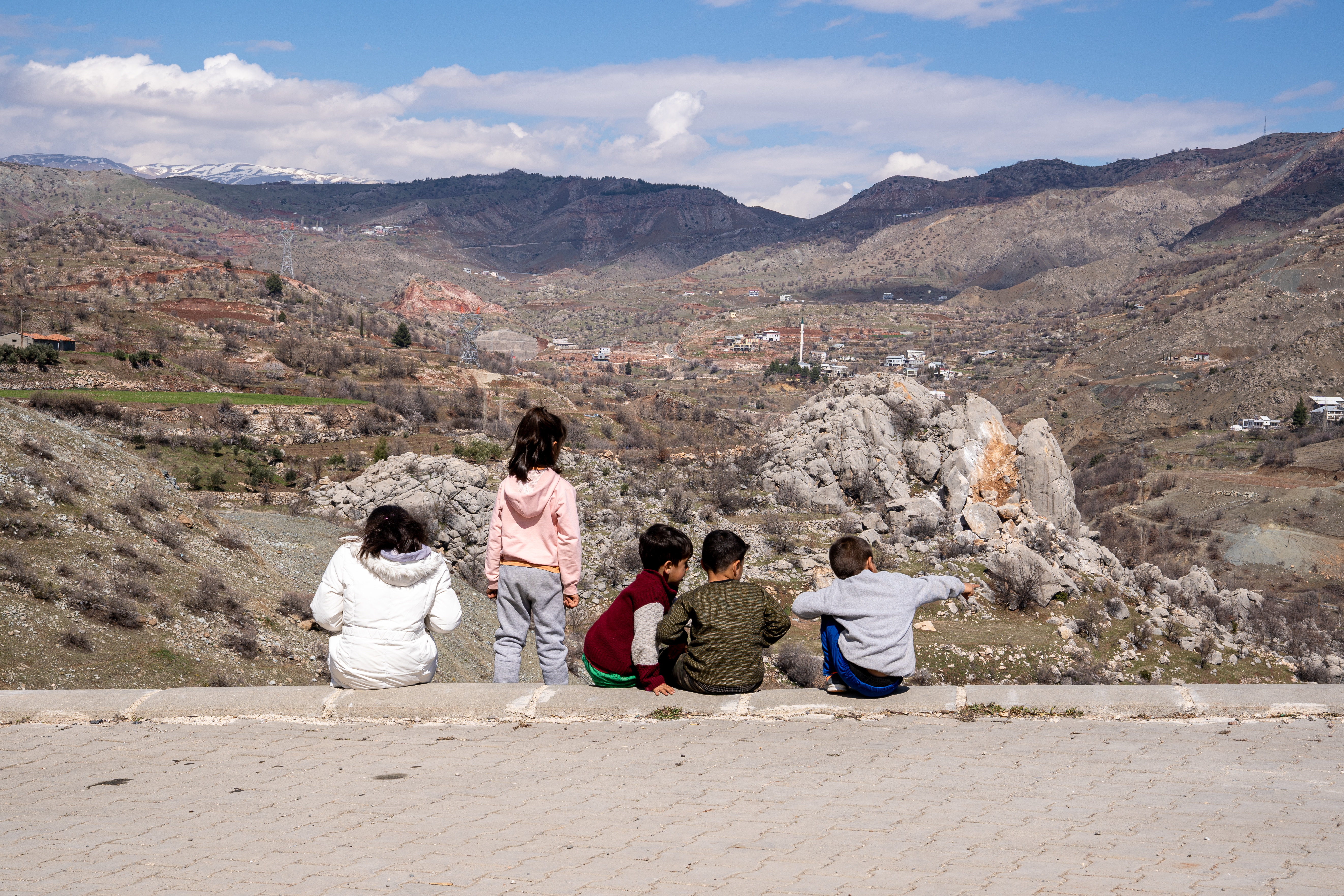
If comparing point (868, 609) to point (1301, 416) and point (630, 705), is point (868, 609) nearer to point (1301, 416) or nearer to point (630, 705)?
point (630, 705)

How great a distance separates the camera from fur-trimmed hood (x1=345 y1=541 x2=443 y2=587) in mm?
5059

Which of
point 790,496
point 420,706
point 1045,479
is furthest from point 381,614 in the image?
point 1045,479

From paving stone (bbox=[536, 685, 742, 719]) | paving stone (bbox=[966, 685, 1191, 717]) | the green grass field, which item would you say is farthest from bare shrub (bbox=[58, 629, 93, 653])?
the green grass field

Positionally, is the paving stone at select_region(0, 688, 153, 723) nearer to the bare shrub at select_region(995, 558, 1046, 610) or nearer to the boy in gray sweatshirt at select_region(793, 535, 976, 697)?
the boy in gray sweatshirt at select_region(793, 535, 976, 697)

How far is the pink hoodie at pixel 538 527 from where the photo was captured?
558cm

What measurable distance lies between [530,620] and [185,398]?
33.5 metres

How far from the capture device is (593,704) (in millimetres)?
5340

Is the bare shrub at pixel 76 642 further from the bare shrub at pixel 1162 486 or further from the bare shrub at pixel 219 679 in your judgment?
the bare shrub at pixel 1162 486

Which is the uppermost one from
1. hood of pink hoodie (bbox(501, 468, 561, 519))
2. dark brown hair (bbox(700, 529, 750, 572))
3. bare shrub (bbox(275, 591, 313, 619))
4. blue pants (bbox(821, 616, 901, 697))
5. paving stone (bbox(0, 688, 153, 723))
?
hood of pink hoodie (bbox(501, 468, 561, 519))

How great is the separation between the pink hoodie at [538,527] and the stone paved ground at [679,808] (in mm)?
982

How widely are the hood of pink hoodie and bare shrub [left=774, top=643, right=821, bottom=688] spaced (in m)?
12.5

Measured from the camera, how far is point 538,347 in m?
105

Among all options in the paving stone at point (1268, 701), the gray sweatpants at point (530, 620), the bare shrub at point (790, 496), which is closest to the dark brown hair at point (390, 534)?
the gray sweatpants at point (530, 620)

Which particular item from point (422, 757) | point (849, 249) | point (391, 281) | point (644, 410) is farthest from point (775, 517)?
point (849, 249)
